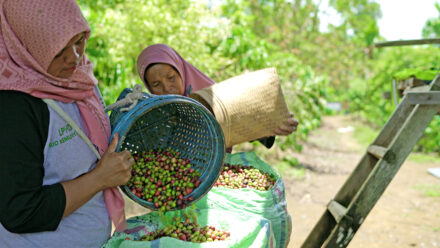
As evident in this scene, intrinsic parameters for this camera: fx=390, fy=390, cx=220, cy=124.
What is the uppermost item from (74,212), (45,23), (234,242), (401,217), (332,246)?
(45,23)

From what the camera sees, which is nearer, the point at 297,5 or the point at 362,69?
the point at 297,5

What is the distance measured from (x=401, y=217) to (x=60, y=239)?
5.58 meters

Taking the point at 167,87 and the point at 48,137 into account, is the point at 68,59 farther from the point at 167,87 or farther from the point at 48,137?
the point at 167,87

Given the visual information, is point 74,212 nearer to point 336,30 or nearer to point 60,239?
point 60,239

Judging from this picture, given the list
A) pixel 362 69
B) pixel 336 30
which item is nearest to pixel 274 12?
pixel 336 30

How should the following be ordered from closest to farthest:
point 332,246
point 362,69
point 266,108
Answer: point 266,108, point 332,246, point 362,69

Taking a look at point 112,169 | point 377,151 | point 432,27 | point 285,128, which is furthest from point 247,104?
point 432,27

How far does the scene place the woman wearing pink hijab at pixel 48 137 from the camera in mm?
1235

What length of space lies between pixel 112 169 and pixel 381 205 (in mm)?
5999

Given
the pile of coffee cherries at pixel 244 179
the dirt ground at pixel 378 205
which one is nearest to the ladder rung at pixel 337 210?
the pile of coffee cherries at pixel 244 179

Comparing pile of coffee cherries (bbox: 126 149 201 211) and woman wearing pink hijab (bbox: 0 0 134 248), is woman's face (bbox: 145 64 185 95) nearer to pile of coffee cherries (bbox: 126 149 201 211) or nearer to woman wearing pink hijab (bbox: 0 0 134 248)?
pile of coffee cherries (bbox: 126 149 201 211)

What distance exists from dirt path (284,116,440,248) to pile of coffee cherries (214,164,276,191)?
2661 millimetres

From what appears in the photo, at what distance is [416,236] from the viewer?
5031mm

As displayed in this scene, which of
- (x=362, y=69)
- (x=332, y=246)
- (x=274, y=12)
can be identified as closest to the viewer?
(x=332, y=246)
